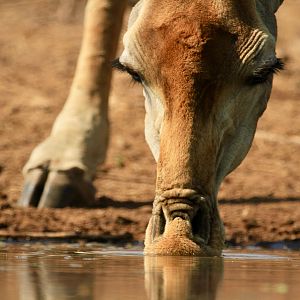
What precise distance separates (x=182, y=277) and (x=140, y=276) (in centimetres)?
18

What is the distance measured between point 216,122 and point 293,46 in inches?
308

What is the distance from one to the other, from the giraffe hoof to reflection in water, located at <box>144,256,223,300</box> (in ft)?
9.12

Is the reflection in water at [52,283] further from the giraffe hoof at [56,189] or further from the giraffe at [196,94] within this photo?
the giraffe hoof at [56,189]

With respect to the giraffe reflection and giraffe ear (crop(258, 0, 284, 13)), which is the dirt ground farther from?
the giraffe reflection

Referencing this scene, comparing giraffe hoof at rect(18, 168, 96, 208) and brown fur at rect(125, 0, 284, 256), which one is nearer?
brown fur at rect(125, 0, 284, 256)

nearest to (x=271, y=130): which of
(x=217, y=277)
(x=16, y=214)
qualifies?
(x=16, y=214)

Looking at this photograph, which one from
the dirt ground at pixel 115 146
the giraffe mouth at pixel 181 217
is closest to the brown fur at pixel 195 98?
the giraffe mouth at pixel 181 217

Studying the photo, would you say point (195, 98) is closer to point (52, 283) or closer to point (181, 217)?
point (181, 217)

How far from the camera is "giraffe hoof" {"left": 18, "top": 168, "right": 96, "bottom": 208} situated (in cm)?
841

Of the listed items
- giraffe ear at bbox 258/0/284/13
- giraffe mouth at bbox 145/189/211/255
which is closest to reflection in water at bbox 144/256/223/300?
giraffe mouth at bbox 145/189/211/255

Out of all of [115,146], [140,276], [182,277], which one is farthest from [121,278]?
[115,146]

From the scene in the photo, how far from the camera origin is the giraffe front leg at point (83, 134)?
27.7ft

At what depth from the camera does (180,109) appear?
600 cm

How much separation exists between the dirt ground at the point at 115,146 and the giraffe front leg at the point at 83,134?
6.4 inches
